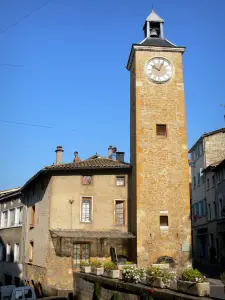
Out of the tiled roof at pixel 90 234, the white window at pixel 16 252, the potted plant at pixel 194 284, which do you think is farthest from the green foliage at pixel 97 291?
the white window at pixel 16 252

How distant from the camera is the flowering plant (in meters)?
13.9

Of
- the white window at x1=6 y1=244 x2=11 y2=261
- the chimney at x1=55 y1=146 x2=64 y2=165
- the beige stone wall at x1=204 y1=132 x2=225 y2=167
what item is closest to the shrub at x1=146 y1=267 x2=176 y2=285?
the chimney at x1=55 y1=146 x2=64 y2=165

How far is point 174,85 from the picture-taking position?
2500 cm

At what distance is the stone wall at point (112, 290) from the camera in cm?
1139

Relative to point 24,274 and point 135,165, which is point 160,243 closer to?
point 135,165

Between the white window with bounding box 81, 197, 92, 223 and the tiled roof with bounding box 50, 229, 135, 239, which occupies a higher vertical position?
the white window with bounding box 81, 197, 92, 223

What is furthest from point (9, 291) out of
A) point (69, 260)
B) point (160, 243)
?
point (160, 243)

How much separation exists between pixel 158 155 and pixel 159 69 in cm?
622

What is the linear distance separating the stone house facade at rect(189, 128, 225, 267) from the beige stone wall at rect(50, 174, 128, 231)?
17.1m

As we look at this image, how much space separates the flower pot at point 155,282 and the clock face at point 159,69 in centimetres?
1532

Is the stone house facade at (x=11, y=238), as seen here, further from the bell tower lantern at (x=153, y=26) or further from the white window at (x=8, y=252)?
the bell tower lantern at (x=153, y=26)

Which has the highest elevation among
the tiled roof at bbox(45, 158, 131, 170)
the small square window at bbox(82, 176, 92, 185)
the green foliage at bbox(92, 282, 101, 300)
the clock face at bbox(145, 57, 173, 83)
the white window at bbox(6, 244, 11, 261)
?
the clock face at bbox(145, 57, 173, 83)

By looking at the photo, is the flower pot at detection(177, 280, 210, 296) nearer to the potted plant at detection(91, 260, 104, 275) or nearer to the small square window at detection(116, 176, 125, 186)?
the potted plant at detection(91, 260, 104, 275)

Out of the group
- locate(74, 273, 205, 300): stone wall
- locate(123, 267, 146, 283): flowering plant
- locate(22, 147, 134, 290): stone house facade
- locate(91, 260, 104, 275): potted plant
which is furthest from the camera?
locate(22, 147, 134, 290): stone house facade
